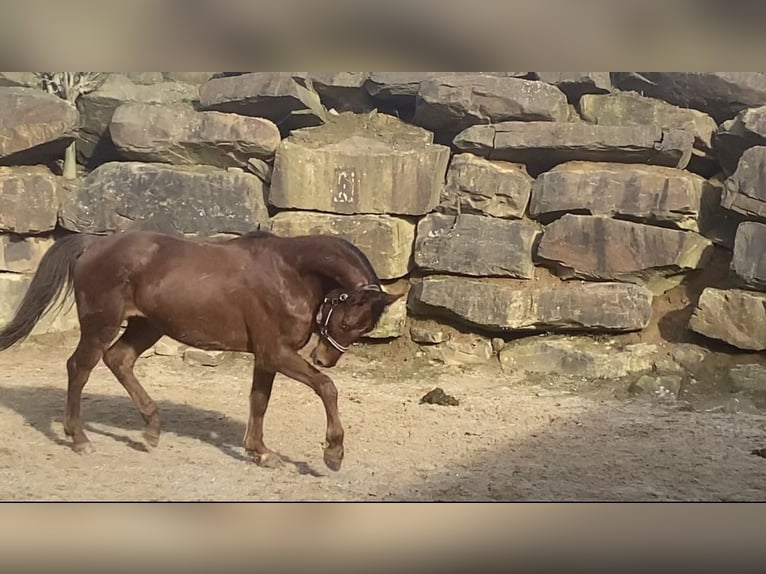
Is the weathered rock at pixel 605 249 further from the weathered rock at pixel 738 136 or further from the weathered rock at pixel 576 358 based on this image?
the weathered rock at pixel 738 136

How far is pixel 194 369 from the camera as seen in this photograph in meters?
4.71

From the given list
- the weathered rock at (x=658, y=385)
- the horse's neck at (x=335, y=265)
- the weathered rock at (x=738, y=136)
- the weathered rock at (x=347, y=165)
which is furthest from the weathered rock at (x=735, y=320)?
the horse's neck at (x=335, y=265)

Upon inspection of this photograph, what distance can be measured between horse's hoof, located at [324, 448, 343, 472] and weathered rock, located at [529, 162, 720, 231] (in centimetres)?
247

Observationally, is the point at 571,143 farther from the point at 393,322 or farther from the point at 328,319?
the point at 328,319

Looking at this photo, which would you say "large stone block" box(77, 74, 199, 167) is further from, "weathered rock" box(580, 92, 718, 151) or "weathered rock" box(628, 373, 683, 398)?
"weathered rock" box(628, 373, 683, 398)

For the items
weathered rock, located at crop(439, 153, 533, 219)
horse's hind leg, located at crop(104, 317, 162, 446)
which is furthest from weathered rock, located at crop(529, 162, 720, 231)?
horse's hind leg, located at crop(104, 317, 162, 446)

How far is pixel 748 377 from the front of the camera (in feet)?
16.2

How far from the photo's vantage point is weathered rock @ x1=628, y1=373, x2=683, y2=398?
4.71 meters

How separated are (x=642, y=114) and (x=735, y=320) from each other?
→ 1.42m

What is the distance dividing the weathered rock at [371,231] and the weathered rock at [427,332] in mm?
327

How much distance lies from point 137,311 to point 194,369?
1173mm

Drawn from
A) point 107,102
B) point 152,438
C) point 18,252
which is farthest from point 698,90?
point 18,252
